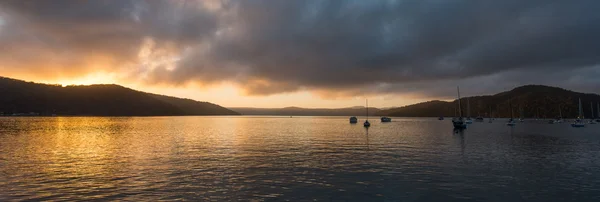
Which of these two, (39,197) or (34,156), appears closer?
(39,197)

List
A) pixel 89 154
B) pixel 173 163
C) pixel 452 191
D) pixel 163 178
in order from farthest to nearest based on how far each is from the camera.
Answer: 1. pixel 89 154
2. pixel 173 163
3. pixel 163 178
4. pixel 452 191

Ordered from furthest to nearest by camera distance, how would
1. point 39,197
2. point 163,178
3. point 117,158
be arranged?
point 117,158, point 163,178, point 39,197

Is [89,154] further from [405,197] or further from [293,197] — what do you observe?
[405,197]

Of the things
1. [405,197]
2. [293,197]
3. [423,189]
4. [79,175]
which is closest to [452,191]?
[423,189]

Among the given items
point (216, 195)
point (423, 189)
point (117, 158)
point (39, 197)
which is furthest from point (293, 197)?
point (117, 158)

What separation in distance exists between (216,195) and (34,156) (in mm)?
34254

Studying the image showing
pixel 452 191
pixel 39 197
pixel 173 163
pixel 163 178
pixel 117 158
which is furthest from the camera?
pixel 117 158

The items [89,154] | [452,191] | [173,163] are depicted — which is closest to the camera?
[452,191]

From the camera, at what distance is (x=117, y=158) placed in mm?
42562

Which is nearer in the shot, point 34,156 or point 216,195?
point 216,195

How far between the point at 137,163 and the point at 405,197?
29.4m

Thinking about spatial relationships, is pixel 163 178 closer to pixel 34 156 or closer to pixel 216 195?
pixel 216 195

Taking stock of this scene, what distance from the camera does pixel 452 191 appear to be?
976 inches

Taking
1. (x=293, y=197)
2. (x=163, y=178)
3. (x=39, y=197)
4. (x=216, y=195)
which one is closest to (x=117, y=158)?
(x=163, y=178)
